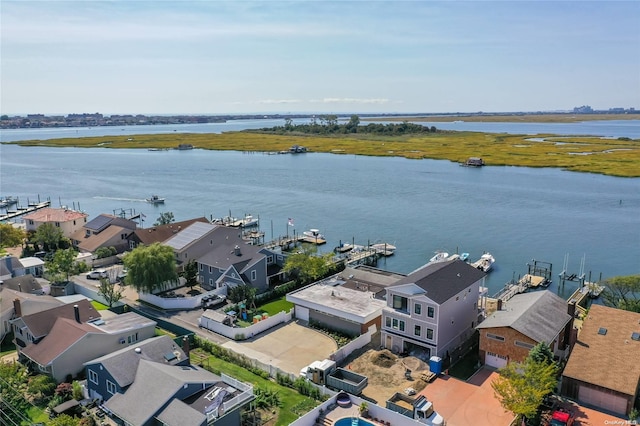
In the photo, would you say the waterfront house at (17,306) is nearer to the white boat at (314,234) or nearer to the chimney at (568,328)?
the white boat at (314,234)

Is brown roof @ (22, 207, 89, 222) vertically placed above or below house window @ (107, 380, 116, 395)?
above

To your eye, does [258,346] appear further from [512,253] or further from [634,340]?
[512,253]

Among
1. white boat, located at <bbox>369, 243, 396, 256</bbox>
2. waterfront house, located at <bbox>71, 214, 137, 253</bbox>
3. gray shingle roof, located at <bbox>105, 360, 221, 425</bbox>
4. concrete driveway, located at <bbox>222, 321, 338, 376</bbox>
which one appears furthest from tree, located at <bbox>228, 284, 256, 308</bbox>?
white boat, located at <bbox>369, 243, 396, 256</bbox>

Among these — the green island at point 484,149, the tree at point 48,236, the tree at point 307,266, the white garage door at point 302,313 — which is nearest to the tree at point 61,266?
the tree at point 48,236

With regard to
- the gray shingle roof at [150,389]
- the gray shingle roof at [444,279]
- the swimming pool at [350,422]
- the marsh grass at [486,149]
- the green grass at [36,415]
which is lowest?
the green grass at [36,415]

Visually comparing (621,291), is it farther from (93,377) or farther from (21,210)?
(21,210)

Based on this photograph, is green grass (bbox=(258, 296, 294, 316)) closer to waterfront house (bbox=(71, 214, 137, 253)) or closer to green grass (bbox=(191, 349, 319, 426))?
green grass (bbox=(191, 349, 319, 426))
